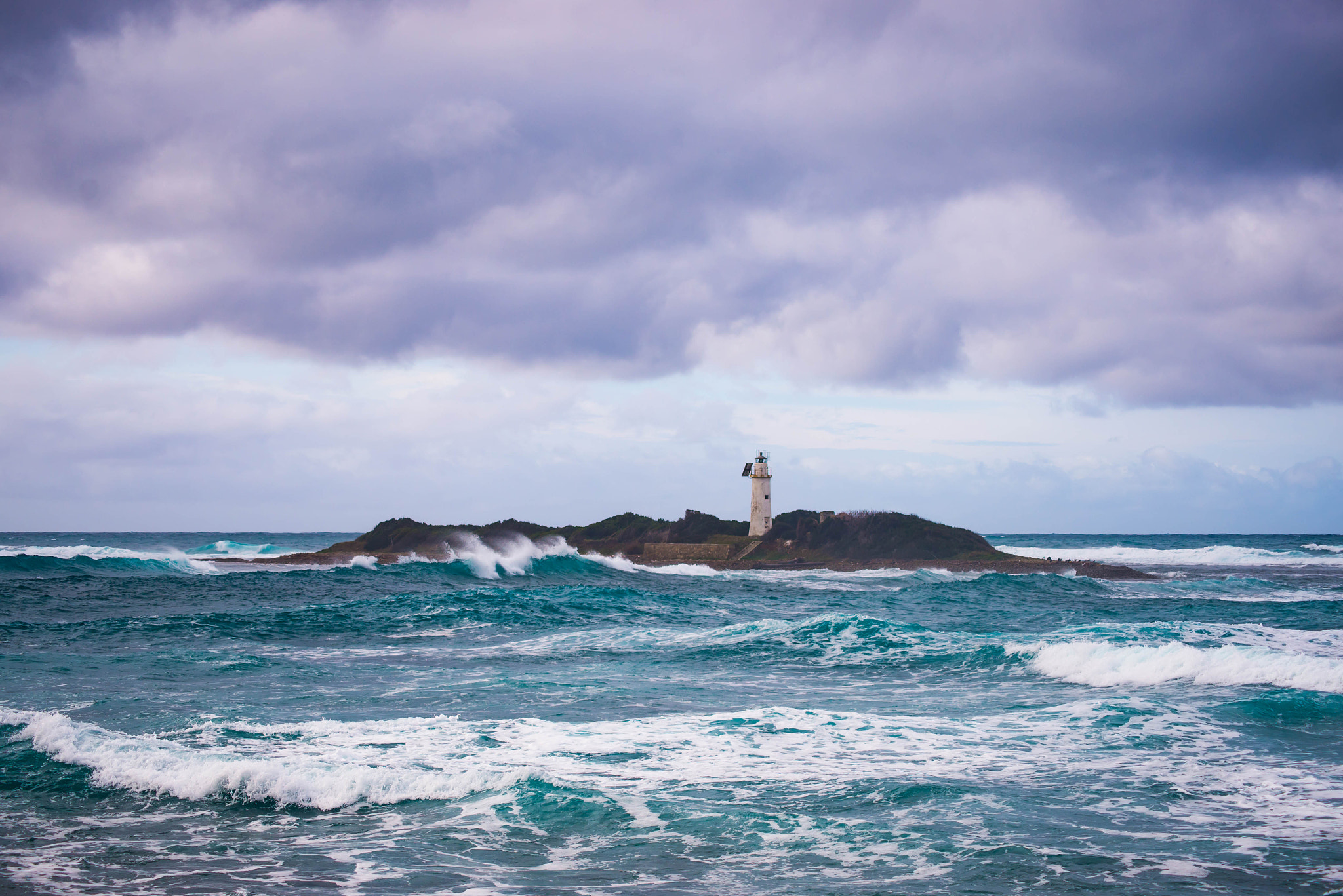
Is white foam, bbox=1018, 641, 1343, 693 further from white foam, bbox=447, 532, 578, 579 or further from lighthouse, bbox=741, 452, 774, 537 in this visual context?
lighthouse, bbox=741, 452, 774, 537

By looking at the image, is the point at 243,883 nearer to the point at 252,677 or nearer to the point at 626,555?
the point at 252,677

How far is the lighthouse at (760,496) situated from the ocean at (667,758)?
98.6 ft

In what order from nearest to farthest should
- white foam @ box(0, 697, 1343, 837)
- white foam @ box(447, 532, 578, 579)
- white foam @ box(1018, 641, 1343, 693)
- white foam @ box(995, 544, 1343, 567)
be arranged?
white foam @ box(0, 697, 1343, 837) < white foam @ box(1018, 641, 1343, 693) < white foam @ box(447, 532, 578, 579) < white foam @ box(995, 544, 1343, 567)

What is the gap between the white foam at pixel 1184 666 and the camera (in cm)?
1253

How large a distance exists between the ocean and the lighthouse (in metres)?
30.0

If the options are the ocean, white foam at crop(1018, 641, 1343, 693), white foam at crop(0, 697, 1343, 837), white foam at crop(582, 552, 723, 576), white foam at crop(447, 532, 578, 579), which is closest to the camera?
the ocean

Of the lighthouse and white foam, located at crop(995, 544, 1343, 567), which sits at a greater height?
the lighthouse

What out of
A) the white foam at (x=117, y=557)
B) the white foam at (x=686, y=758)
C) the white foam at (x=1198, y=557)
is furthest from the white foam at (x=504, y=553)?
the white foam at (x=686, y=758)

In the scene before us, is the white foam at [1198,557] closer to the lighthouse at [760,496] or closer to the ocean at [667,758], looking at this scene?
the lighthouse at [760,496]

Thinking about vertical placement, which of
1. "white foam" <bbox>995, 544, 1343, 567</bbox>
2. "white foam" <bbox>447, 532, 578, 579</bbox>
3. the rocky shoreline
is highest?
"white foam" <bbox>447, 532, 578, 579</bbox>

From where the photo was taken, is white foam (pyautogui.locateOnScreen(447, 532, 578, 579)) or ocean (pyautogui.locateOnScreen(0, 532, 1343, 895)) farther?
white foam (pyautogui.locateOnScreen(447, 532, 578, 579))

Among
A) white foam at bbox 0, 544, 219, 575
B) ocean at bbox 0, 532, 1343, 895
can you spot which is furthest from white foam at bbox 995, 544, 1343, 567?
white foam at bbox 0, 544, 219, 575

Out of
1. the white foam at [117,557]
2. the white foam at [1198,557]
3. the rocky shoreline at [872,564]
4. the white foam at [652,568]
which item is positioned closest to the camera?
the white foam at [117,557]

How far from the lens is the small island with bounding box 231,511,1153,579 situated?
45.0 m
